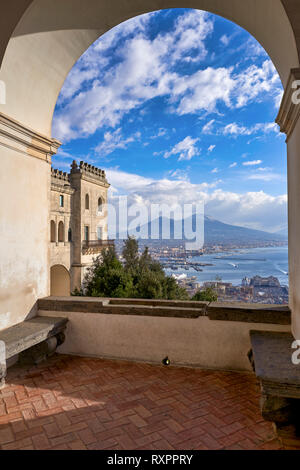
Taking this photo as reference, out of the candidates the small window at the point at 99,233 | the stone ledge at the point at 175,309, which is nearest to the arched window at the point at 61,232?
the small window at the point at 99,233

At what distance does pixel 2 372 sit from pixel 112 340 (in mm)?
1371

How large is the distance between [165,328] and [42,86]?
3695 millimetres

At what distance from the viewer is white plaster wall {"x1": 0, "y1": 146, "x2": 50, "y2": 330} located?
3426 millimetres

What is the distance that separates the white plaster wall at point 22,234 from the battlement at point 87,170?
26.1 meters

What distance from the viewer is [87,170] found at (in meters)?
30.1

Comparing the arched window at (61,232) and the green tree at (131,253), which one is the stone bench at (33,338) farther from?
the arched window at (61,232)

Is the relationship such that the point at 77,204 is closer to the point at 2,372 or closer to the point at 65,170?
the point at 65,170

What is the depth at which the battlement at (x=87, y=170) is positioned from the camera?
29.1 m

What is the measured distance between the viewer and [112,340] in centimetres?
385

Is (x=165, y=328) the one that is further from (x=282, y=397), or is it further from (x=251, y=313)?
(x=282, y=397)

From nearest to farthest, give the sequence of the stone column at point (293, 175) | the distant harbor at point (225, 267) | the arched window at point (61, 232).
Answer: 1. the stone column at point (293, 175)
2. the distant harbor at point (225, 267)
3. the arched window at point (61, 232)

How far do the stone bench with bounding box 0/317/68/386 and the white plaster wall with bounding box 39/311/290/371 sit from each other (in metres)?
0.23
